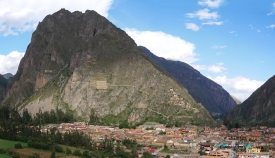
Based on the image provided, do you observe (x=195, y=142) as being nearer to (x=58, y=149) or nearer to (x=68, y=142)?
(x=68, y=142)

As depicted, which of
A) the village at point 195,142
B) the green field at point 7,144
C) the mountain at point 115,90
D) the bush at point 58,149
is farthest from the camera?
the mountain at point 115,90

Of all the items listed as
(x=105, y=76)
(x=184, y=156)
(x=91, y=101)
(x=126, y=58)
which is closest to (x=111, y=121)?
(x=91, y=101)

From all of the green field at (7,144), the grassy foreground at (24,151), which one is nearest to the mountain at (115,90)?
the green field at (7,144)

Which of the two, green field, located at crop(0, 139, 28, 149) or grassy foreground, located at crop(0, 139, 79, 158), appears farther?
green field, located at crop(0, 139, 28, 149)

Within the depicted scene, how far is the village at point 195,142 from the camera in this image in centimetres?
8396

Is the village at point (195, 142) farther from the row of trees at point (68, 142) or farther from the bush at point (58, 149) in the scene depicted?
the bush at point (58, 149)

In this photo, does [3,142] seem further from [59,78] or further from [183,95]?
[59,78]

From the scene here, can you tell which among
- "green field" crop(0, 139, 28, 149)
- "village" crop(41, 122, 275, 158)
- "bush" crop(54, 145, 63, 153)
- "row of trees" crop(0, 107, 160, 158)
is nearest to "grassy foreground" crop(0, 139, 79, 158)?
"green field" crop(0, 139, 28, 149)

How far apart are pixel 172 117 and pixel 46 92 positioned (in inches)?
2868

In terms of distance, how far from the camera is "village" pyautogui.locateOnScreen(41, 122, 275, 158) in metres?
84.0

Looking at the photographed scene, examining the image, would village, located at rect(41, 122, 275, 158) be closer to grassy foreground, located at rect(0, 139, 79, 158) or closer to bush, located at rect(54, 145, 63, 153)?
bush, located at rect(54, 145, 63, 153)

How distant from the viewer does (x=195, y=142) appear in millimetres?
95750

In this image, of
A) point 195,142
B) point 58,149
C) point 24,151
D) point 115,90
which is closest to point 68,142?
point 58,149

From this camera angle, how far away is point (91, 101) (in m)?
159
